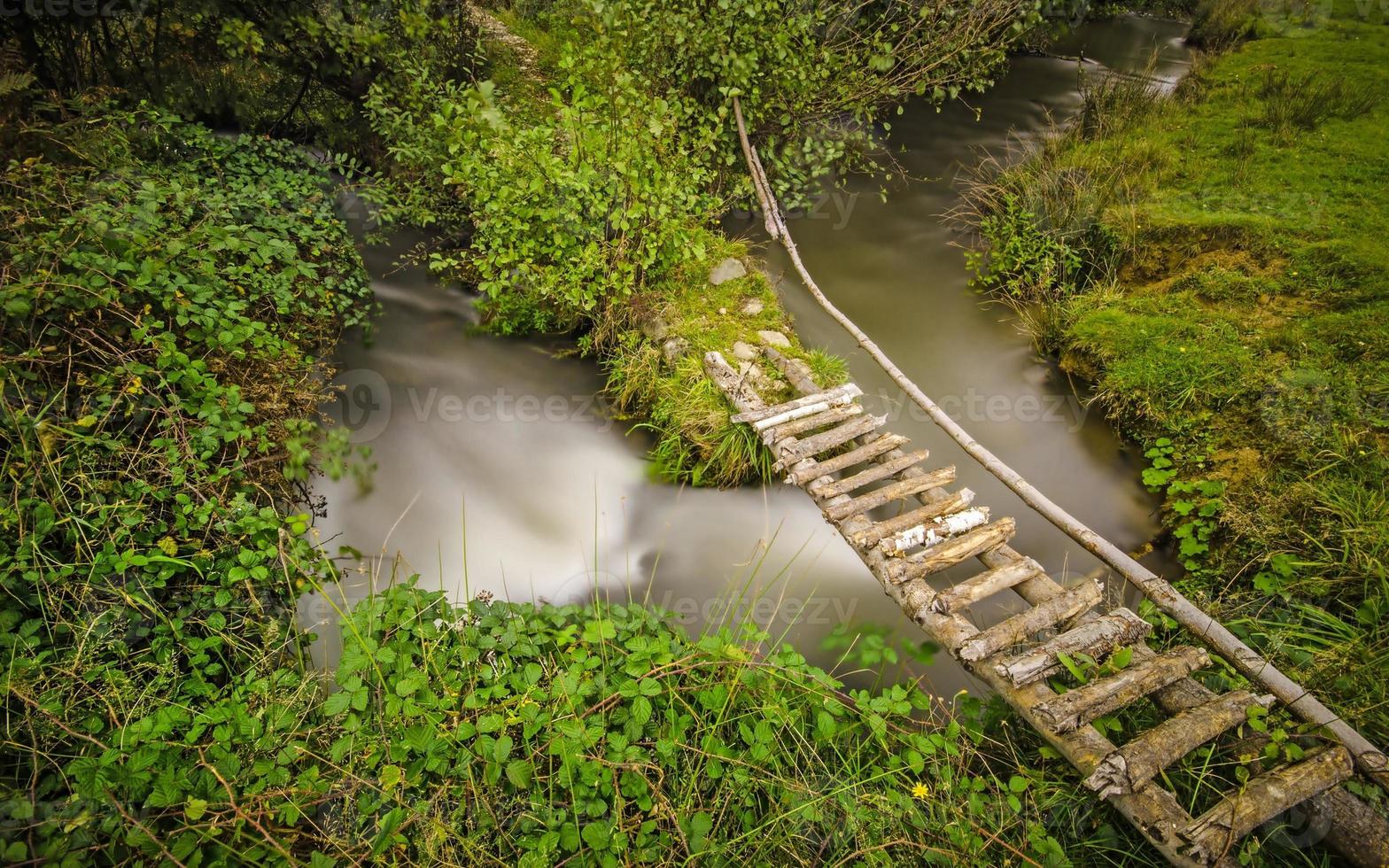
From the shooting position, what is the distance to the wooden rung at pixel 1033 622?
2557 millimetres

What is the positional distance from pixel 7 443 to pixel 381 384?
78.0 inches

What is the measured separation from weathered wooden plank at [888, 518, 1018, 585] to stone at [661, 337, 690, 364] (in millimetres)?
2173

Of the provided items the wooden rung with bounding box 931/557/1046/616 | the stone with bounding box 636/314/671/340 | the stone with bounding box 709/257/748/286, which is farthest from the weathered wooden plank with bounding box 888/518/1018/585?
the stone with bounding box 709/257/748/286

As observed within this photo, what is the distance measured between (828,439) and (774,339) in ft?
4.25

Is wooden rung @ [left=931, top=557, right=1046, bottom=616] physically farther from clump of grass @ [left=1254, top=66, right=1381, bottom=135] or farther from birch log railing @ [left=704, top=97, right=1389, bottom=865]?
clump of grass @ [left=1254, top=66, right=1381, bottom=135]

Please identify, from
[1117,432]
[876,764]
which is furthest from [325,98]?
[1117,432]

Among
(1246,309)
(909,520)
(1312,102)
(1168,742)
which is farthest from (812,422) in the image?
(1312,102)

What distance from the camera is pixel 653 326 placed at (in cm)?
464

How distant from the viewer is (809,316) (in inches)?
210

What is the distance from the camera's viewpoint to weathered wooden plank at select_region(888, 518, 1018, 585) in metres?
2.92

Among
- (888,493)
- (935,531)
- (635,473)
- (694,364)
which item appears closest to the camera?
(935,531)

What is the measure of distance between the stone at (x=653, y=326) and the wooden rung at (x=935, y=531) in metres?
2.35

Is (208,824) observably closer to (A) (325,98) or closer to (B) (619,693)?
(B) (619,693)

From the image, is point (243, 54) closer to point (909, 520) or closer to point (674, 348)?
point (674, 348)
